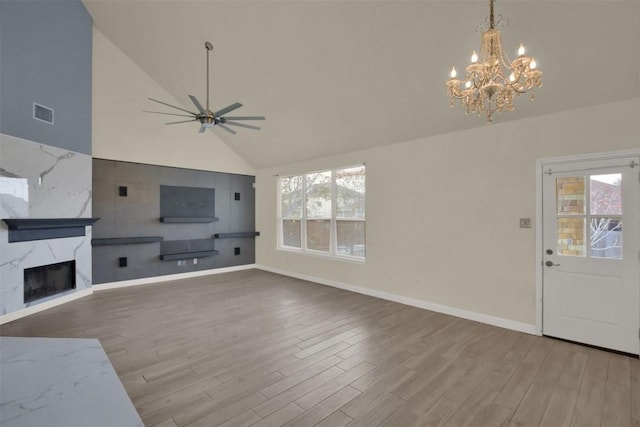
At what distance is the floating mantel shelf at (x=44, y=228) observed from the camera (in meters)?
4.01

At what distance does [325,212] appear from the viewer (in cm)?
620

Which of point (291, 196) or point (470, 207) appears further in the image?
point (291, 196)

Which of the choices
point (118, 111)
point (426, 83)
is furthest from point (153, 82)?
point (426, 83)

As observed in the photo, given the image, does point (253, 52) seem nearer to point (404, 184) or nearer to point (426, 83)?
point (426, 83)

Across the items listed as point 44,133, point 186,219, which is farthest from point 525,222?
point 44,133

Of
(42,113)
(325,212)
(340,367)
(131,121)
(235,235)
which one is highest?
(131,121)

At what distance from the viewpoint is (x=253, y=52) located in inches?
169

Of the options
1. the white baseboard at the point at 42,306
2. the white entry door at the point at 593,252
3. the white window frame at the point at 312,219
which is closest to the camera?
the white entry door at the point at 593,252

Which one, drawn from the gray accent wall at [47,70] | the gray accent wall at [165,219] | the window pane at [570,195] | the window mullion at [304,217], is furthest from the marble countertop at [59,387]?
the window mullion at [304,217]

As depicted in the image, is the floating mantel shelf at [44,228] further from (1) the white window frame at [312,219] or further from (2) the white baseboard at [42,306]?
(1) the white window frame at [312,219]

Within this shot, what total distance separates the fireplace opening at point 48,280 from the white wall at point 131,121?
2.05 m

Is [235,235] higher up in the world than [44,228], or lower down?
lower down

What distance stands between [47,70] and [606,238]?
7.56m

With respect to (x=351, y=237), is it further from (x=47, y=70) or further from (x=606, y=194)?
(x=47, y=70)
